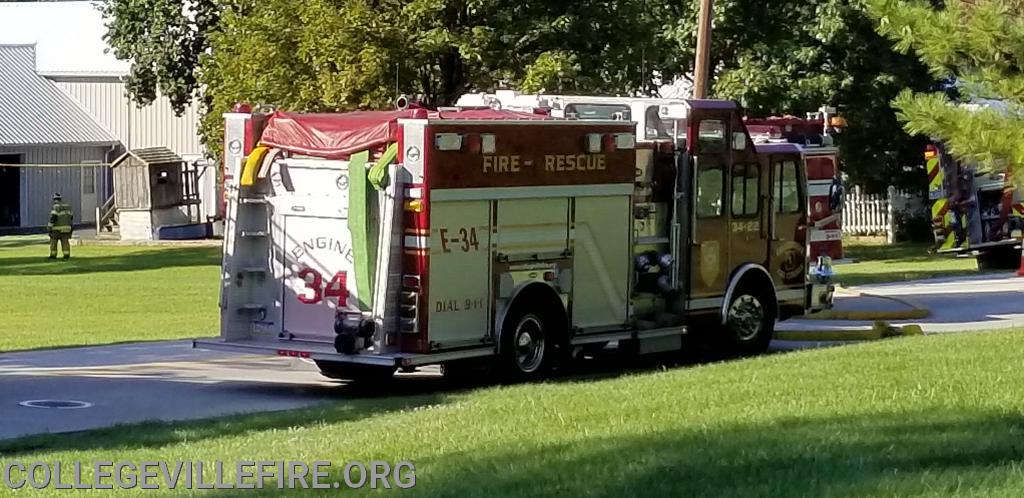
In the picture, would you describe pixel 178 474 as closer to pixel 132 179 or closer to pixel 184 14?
pixel 184 14

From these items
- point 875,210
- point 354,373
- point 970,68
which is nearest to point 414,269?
point 354,373

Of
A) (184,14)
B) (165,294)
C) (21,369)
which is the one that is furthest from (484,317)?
(184,14)

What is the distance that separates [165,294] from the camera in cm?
3000

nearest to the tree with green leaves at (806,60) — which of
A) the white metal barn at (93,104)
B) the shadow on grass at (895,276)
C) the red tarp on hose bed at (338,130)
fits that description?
the shadow on grass at (895,276)

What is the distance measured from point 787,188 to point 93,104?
49472 mm

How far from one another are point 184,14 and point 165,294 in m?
21.6

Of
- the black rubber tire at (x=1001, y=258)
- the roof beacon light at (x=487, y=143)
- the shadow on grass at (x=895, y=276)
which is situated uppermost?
the roof beacon light at (x=487, y=143)

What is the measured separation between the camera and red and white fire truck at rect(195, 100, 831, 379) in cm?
1442

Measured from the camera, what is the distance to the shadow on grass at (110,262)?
38.6 meters

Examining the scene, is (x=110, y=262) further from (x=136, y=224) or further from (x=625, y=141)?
(x=625, y=141)

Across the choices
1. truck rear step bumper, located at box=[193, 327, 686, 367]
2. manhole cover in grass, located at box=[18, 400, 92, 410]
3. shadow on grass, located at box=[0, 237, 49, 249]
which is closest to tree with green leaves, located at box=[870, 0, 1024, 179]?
truck rear step bumper, located at box=[193, 327, 686, 367]

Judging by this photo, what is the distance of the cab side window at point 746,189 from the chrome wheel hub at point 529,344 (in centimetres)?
315

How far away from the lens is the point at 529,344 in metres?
15.5

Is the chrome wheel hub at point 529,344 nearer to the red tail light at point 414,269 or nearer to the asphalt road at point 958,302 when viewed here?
the red tail light at point 414,269
